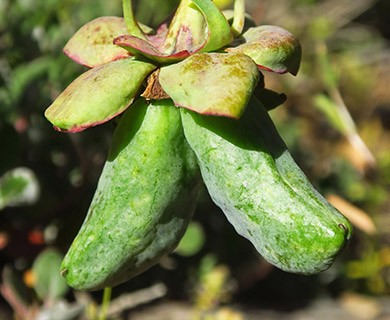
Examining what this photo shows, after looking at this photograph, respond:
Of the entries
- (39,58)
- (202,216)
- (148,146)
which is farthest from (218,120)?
(202,216)

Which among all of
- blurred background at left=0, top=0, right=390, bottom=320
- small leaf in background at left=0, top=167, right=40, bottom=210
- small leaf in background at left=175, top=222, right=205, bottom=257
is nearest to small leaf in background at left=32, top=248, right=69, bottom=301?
blurred background at left=0, top=0, right=390, bottom=320

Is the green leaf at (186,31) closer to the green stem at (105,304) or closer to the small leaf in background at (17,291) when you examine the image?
the green stem at (105,304)

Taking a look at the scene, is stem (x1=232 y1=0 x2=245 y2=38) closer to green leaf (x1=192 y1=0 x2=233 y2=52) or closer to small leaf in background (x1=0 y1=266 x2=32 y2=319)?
green leaf (x1=192 y1=0 x2=233 y2=52)

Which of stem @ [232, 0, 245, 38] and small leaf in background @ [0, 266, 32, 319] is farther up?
stem @ [232, 0, 245, 38]

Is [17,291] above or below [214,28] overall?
below

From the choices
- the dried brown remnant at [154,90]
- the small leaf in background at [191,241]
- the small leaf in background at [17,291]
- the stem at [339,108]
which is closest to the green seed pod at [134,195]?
the dried brown remnant at [154,90]

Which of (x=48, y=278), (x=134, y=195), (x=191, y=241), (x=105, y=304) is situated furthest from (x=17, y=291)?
(x=134, y=195)

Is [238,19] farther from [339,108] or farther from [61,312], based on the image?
[339,108]
